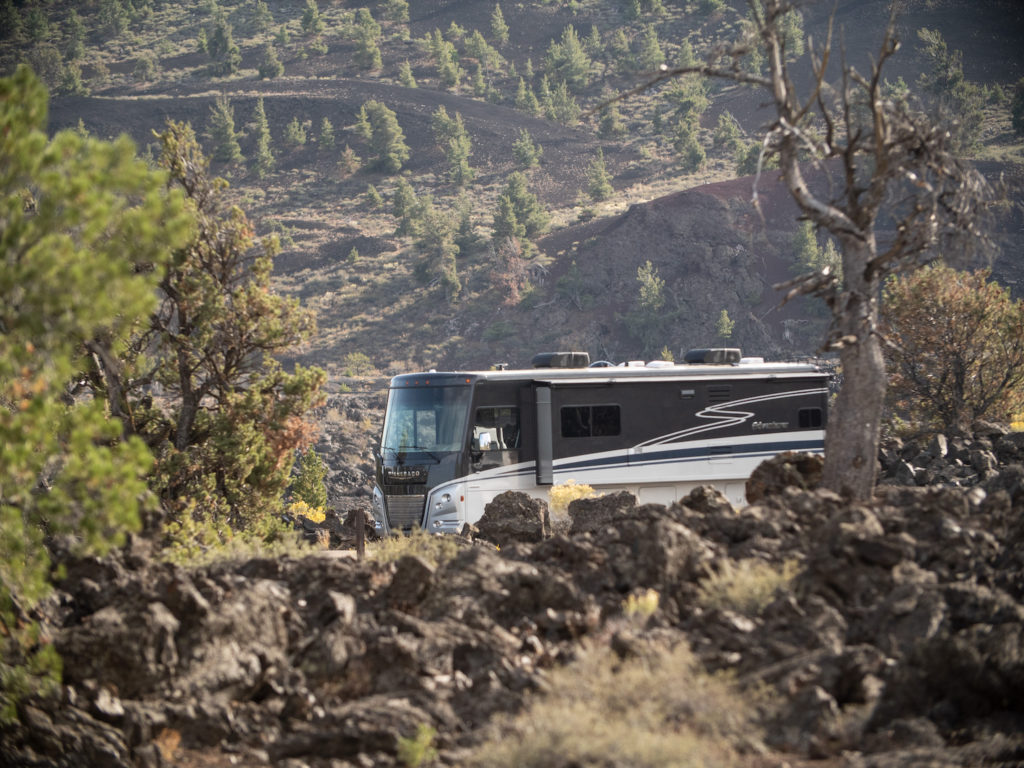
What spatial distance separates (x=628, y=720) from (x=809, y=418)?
1428 cm

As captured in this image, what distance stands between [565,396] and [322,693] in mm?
10556

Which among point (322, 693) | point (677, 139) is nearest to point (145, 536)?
point (322, 693)

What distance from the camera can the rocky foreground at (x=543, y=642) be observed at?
6172mm

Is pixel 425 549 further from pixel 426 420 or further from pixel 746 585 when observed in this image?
pixel 426 420

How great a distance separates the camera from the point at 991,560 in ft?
27.0

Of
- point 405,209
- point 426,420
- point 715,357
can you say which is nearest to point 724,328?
point 405,209

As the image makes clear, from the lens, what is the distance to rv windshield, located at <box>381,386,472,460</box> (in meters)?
16.4

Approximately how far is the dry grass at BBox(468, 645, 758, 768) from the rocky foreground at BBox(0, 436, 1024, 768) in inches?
1.9

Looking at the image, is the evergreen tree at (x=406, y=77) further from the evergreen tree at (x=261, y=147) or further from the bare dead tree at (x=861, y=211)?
the bare dead tree at (x=861, y=211)

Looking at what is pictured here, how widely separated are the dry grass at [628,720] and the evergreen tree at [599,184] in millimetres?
65753

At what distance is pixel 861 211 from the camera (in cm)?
1070

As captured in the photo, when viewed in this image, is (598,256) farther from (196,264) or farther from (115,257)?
(115,257)

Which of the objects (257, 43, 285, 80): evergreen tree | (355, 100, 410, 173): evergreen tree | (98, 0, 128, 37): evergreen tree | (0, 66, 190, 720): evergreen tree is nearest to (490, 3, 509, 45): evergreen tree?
(257, 43, 285, 80): evergreen tree

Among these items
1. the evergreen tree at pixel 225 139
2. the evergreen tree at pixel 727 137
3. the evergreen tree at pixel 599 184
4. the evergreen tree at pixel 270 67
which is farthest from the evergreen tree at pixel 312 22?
the evergreen tree at pixel 727 137
